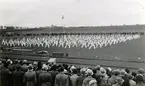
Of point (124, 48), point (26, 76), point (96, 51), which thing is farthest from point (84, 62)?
point (26, 76)

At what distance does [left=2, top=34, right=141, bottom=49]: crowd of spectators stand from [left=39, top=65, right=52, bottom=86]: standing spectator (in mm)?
291

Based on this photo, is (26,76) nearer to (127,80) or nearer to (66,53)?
(66,53)

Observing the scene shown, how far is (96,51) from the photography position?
113 inches

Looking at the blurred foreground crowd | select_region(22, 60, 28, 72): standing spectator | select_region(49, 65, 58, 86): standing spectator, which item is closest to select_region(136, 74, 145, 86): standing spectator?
the blurred foreground crowd

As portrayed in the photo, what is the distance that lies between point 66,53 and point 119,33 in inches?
Answer: 23.0

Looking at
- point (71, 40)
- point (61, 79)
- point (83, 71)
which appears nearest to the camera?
point (83, 71)

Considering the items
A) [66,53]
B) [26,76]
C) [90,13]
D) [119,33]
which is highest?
[90,13]

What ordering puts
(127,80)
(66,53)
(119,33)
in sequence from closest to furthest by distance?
1. (127,80)
2. (119,33)
3. (66,53)

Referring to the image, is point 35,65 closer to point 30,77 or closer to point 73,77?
point 30,77

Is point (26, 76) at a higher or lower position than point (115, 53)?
lower

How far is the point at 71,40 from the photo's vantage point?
3.03 m

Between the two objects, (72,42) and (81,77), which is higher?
(72,42)

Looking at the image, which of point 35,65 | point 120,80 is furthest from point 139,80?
point 35,65

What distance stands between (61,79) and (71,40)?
0.41 metres
